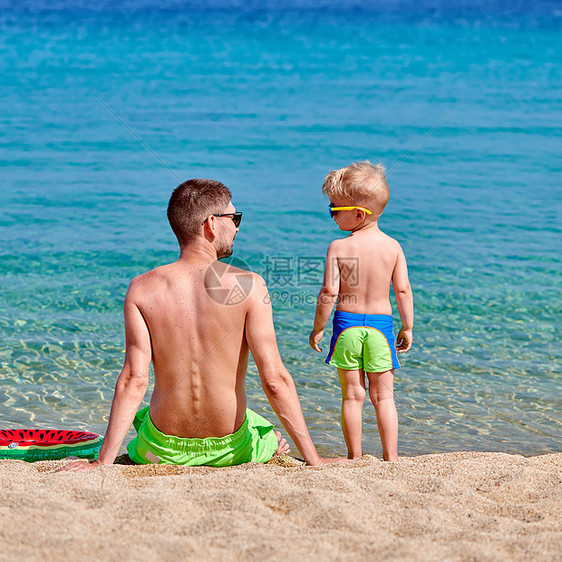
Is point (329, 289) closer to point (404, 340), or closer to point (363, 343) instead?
point (363, 343)

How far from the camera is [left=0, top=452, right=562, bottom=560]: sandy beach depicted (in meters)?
2.31

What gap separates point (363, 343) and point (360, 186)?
880 millimetres

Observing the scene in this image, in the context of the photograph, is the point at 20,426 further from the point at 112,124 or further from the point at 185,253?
the point at 112,124

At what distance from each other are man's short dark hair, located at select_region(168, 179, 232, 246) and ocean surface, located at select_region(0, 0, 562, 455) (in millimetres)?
1954

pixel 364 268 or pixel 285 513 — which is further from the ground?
pixel 364 268

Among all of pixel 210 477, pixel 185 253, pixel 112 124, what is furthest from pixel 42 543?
pixel 112 124

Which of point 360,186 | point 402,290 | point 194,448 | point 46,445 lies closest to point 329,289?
point 402,290

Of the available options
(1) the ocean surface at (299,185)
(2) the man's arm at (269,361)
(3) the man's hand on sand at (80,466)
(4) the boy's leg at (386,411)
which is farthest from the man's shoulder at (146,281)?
(1) the ocean surface at (299,185)

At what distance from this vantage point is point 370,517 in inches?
103

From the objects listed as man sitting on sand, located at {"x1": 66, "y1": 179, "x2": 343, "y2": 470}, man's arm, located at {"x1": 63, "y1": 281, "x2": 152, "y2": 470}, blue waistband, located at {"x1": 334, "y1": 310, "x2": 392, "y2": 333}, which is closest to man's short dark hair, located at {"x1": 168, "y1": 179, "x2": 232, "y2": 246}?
man sitting on sand, located at {"x1": 66, "y1": 179, "x2": 343, "y2": 470}

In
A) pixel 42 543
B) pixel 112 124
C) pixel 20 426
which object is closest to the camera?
pixel 42 543

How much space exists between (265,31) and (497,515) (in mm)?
33317

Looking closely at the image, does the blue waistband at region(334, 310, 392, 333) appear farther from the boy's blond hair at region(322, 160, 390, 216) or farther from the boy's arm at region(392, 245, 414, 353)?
the boy's blond hair at region(322, 160, 390, 216)

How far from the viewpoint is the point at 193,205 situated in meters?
3.30
